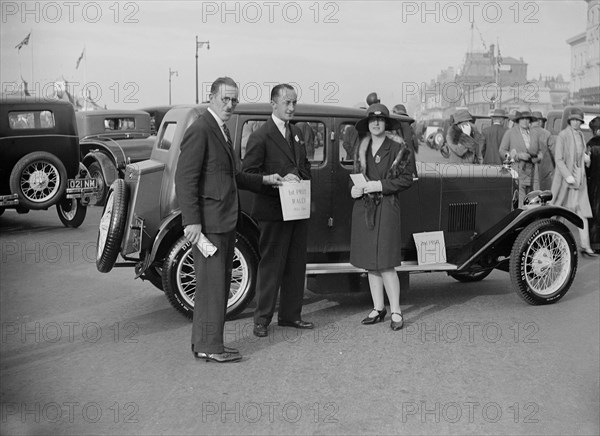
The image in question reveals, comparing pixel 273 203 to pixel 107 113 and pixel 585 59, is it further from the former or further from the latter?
pixel 585 59

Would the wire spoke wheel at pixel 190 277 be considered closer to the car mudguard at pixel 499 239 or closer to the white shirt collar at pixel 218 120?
the white shirt collar at pixel 218 120

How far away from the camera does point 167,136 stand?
6.95m

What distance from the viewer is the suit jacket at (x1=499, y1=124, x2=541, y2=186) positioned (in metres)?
11.7

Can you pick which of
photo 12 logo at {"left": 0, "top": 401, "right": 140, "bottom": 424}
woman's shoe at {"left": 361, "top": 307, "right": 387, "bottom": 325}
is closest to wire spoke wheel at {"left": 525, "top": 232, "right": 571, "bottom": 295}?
woman's shoe at {"left": 361, "top": 307, "right": 387, "bottom": 325}

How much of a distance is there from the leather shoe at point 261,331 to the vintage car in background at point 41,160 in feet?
23.0

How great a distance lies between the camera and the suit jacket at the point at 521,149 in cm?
1171

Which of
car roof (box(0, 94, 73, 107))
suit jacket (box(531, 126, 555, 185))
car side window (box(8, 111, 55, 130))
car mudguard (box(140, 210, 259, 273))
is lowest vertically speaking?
car mudguard (box(140, 210, 259, 273))

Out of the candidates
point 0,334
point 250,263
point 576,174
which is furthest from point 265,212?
point 576,174

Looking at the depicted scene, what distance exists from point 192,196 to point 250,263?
4.84 feet

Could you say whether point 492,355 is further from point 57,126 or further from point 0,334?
point 57,126

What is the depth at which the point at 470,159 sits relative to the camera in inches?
366

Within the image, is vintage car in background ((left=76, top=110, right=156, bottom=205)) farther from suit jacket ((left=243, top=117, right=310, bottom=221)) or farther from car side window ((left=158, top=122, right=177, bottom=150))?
suit jacket ((left=243, top=117, right=310, bottom=221))

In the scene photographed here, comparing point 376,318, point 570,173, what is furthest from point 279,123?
point 570,173

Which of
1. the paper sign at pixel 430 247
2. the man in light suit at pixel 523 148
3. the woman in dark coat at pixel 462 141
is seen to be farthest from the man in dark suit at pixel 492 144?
the paper sign at pixel 430 247
